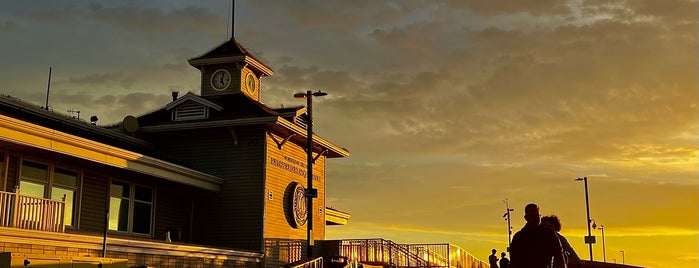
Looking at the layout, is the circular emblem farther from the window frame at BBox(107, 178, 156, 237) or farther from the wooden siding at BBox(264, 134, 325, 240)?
the window frame at BBox(107, 178, 156, 237)

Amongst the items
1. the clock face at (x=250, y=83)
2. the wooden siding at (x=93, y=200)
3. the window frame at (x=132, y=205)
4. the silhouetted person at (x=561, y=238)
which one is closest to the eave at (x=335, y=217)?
the clock face at (x=250, y=83)

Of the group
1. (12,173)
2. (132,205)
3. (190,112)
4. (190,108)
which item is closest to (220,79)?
(190,108)

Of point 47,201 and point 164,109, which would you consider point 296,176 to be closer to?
point 164,109

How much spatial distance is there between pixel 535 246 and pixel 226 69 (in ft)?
89.6

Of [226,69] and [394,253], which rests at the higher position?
[226,69]

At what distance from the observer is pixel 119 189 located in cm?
2570

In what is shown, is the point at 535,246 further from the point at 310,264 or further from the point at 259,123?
the point at 259,123

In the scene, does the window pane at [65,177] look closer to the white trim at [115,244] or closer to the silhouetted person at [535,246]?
the white trim at [115,244]

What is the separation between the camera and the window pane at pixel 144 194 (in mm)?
26578

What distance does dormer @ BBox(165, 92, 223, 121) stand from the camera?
98.8 ft

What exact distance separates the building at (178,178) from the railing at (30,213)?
31 mm

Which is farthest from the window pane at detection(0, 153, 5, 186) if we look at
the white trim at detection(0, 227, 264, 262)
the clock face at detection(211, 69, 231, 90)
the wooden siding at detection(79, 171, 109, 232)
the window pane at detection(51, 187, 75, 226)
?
the clock face at detection(211, 69, 231, 90)

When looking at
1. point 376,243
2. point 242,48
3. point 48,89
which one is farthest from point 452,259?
point 48,89

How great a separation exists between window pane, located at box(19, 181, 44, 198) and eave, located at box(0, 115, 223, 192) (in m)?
→ 1.67
